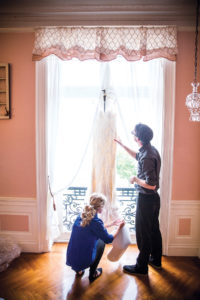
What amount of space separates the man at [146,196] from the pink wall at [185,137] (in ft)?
1.75

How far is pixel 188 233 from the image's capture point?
2430mm

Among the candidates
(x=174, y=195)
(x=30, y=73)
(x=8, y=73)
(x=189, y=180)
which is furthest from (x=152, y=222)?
(x=8, y=73)

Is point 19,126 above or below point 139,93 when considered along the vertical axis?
below

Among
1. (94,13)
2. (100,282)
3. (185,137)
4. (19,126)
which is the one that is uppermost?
(94,13)

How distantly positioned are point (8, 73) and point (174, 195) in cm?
232

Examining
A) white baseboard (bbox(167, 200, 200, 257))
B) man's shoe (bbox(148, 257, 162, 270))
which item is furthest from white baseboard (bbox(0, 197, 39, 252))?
white baseboard (bbox(167, 200, 200, 257))

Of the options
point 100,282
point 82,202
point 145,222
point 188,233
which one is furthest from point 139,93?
point 100,282

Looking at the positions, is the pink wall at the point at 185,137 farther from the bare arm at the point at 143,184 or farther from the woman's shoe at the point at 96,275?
the woman's shoe at the point at 96,275

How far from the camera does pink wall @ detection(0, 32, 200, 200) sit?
7.58ft

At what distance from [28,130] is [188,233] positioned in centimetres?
219

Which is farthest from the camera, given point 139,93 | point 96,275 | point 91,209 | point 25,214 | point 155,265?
point 25,214

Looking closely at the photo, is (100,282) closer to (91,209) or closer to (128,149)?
(91,209)

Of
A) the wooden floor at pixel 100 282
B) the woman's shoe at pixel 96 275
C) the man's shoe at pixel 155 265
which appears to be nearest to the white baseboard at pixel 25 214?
the wooden floor at pixel 100 282

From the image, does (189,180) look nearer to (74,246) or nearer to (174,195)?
(174,195)
